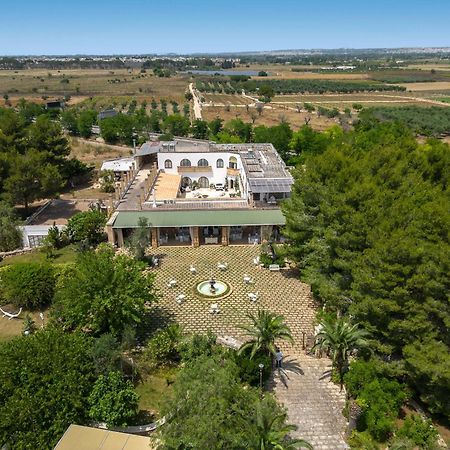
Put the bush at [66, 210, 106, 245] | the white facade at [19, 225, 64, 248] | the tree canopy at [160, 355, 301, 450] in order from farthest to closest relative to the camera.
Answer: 1. the white facade at [19, 225, 64, 248]
2. the bush at [66, 210, 106, 245]
3. the tree canopy at [160, 355, 301, 450]

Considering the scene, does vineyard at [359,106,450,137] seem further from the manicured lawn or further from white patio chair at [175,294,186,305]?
the manicured lawn

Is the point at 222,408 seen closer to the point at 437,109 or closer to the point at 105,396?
the point at 105,396

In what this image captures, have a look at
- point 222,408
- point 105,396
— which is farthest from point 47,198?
point 222,408

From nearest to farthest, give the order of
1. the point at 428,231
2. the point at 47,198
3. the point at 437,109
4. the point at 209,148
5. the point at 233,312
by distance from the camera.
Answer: the point at 428,231 → the point at 233,312 → the point at 47,198 → the point at 209,148 → the point at 437,109

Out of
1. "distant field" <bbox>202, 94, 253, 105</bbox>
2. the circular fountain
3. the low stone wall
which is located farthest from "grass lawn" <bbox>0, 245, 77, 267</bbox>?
"distant field" <bbox>202, 94, 253, 105</bbox>

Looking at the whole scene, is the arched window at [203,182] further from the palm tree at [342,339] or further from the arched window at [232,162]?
the palm tree at [342,339]

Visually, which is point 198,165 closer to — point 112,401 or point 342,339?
point 342,339

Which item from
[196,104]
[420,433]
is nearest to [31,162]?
[420,433]
